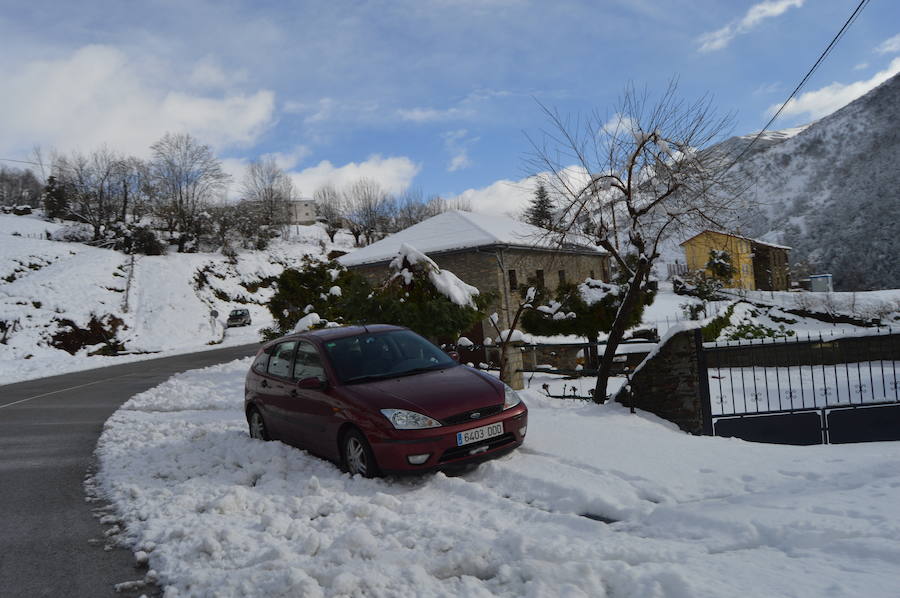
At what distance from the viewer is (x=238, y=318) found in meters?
40.4

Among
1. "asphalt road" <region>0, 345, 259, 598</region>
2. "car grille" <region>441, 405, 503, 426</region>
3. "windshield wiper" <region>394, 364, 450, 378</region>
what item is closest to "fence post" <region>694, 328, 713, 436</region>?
"car grille" <region>441, 405, 503, 426</region>

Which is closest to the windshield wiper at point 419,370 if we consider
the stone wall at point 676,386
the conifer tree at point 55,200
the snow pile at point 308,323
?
the stone wall at point 676,386

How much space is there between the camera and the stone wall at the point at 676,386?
7395 millimetres

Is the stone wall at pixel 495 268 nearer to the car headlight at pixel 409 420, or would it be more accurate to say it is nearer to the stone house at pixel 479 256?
the stone house at pixel 479 256

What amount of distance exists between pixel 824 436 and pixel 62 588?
9236 mm

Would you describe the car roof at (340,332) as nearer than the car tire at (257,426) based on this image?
Yes

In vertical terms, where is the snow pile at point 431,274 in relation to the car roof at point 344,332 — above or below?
above

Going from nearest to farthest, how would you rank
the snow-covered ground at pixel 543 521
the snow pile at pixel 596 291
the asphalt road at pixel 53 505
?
the snow-covered ground at pixel 543 521 < the asphalt road at pixel 53 505 < the snow pile at pixel 596 291

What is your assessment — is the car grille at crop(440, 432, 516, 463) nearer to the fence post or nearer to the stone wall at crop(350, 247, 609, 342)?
the fence post

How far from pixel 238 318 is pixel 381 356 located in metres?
36.8

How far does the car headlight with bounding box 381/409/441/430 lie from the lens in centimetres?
521

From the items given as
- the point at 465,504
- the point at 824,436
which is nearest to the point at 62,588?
the point at 465,504

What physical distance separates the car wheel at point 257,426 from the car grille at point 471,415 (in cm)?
305

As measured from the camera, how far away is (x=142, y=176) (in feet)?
176
